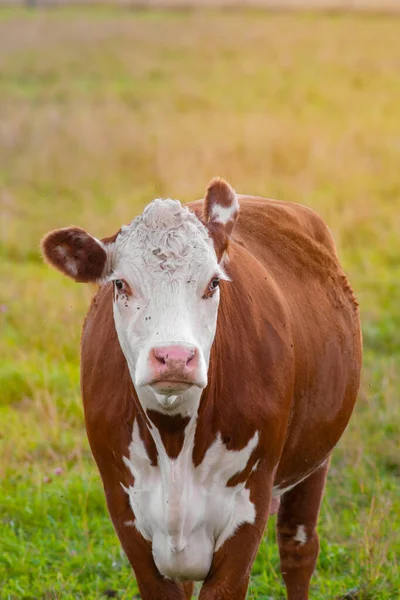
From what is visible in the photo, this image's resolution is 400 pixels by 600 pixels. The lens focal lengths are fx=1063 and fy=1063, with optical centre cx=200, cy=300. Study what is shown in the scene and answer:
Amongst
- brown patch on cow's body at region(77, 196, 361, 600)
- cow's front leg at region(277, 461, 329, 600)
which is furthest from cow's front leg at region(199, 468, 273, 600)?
cow's front leg at region(277, 461, 329, 600)

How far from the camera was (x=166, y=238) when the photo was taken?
3127mm

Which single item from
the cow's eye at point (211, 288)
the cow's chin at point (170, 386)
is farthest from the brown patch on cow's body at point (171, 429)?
the cow's eye at point (211, 288)

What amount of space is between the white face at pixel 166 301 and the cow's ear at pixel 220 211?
0.25ft

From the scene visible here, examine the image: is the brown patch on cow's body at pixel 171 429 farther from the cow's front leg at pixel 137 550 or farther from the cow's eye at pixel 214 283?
the cow's eye at pixel 214 283

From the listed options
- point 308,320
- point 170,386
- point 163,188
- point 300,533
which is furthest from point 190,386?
point 163,188

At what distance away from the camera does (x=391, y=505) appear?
5.14 meters

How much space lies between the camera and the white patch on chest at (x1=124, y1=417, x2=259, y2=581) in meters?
3.31

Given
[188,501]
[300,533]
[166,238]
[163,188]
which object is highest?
[163,188]

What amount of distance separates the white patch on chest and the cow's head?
0.76ft

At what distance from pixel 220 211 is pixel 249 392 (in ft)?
1.90

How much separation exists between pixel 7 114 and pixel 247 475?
1360cm

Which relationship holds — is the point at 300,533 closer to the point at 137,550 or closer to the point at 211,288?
the point at 137,550

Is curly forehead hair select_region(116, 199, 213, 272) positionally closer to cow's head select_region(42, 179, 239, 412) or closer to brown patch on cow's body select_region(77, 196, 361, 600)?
cow's head select_region(42, 179, 239, 412)

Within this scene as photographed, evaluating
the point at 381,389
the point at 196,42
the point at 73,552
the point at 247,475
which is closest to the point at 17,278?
the point at 381,389
